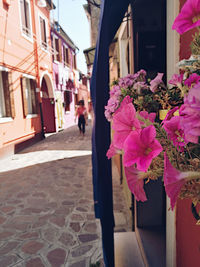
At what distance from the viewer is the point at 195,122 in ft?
1.62

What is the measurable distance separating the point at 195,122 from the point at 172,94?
0.81m

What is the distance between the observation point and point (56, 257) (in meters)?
2.62

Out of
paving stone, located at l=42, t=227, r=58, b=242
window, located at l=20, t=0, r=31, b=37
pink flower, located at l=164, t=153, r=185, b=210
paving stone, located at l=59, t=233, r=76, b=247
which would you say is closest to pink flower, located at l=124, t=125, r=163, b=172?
pink flower, located at l=164, t=153, r=185, b=210

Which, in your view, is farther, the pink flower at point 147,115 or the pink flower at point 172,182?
the pink flower at point 147,115

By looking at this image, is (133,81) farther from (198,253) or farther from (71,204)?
(71,204)

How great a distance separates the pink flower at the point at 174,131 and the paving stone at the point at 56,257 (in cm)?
249

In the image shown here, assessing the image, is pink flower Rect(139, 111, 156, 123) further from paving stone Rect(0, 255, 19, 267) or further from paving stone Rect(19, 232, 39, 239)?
paving stone Rect(19, 232, 39, 239)

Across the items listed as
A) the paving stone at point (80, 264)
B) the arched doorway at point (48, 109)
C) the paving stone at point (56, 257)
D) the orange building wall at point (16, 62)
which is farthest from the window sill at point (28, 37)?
the paving stone at point (80, 264)

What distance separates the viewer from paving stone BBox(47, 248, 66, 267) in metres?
2.52

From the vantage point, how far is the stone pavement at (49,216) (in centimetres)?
266

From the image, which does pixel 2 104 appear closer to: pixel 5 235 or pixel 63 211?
pixel 63 211

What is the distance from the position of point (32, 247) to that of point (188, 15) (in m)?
3.14

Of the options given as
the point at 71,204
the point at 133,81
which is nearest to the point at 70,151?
the point at 71,204

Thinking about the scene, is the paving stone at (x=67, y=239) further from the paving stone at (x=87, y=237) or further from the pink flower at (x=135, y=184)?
the pink flower at (x=135, y=184)
